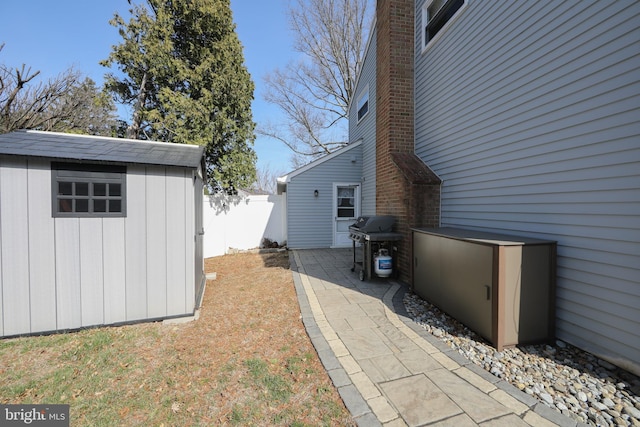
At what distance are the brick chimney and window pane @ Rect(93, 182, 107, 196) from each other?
499cm

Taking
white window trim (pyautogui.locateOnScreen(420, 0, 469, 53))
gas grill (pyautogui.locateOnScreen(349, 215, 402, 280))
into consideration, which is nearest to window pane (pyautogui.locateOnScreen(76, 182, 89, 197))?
gas grill (pyautogui.locateOnScreen(349, 215, 402, 280))

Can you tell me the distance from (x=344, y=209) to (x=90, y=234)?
24.6 ft

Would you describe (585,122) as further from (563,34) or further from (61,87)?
(61,87)

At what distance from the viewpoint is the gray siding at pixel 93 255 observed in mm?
3115

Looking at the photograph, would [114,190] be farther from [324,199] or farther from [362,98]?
[362,98]

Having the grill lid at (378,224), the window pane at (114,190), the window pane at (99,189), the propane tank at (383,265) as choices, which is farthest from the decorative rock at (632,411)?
the window pane at (99,189)

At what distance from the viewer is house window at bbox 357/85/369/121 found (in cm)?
877

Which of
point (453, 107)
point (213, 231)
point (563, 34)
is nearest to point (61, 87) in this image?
point (213, 231)

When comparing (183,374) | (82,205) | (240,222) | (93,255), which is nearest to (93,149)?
(82,205)

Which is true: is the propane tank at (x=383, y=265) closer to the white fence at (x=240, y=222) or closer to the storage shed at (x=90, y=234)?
the storage shed at (x=90, y=234)

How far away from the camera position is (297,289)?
4.84 m

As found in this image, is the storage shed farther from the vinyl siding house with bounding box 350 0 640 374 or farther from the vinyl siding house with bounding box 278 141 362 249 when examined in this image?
the vinyl siding house with bounding box 278 141 362 249

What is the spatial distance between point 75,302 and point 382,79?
7.25 meters

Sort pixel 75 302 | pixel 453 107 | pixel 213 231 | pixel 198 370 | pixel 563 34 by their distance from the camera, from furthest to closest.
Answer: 1. pixel 213 231
2. pixel 453 107
3. pixel 75 302
4. pixel 563 34
5. pixel 198 370
